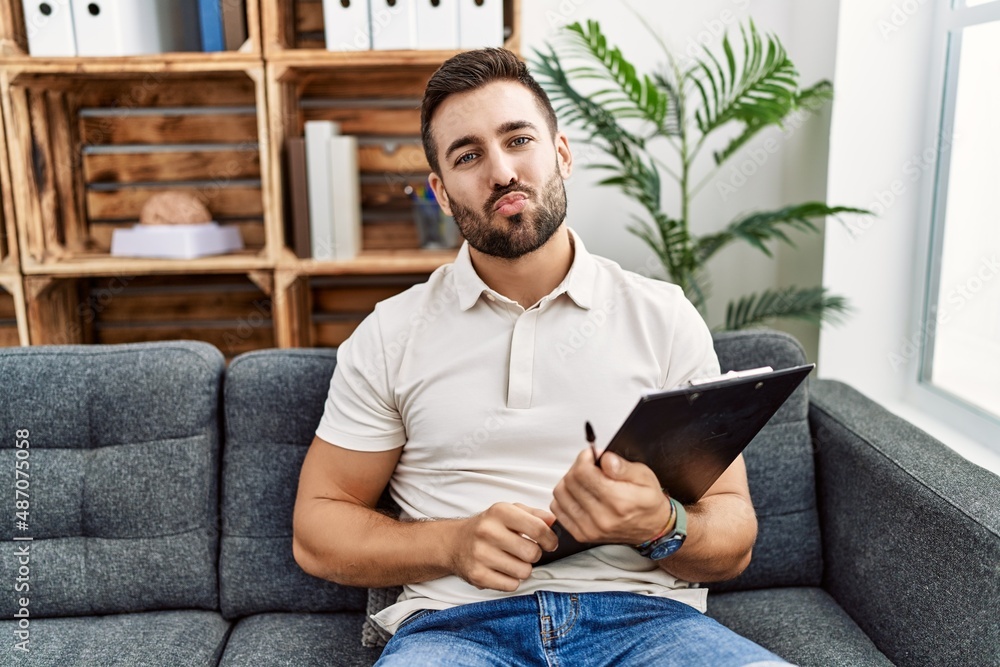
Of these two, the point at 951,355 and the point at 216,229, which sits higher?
the point at 216,229

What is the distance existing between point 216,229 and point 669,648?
1644 millimetres

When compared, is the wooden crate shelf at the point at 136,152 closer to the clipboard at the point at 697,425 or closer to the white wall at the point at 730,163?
the white wall at the point at 730,163

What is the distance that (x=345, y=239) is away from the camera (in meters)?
2.11

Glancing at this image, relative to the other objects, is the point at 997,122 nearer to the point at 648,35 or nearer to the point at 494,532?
the point at 648,35

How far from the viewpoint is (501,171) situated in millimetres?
1247

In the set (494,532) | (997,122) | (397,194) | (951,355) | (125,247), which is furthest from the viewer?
(397,194)

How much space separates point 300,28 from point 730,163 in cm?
124

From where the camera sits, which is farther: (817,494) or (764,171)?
(764,171)

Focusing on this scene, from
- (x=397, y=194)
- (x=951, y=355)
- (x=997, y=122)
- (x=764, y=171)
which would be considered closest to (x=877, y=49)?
(x=997, y=122)

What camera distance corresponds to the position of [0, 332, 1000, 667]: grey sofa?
1347 mm

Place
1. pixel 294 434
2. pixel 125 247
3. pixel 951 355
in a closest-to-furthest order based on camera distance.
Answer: pixel 294 434, pixel 951 355, pixel 125 247

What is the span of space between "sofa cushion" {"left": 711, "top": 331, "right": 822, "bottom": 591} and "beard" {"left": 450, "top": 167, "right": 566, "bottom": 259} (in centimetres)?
43

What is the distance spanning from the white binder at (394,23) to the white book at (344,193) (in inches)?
10.5

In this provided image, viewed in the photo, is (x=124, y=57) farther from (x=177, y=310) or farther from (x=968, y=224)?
(x=968, y=224)
